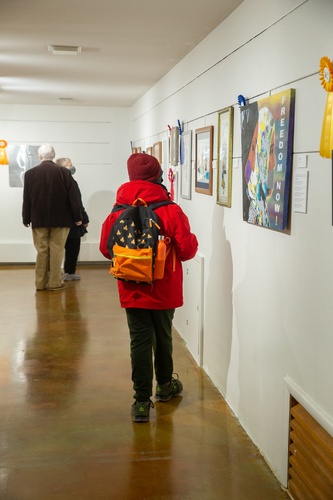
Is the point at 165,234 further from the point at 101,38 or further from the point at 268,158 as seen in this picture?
the point at 101,38

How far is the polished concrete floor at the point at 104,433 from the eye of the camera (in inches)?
102

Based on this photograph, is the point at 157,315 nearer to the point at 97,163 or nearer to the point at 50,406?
the point at 50,406

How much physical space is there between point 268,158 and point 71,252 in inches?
197

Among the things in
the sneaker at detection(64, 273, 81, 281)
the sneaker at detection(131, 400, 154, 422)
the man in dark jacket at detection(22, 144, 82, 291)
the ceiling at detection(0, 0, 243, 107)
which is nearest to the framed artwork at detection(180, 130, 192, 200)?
the ceiling at detection(0, 0, 243, 107)

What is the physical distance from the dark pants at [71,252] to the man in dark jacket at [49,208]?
0.61 metres

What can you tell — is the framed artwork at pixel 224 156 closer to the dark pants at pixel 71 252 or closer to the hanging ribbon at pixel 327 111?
the hanging ribbon at pixel 327 111

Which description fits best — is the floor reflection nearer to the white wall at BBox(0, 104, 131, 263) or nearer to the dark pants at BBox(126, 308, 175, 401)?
the dark pants at BBox(126, 308, 175, 401)

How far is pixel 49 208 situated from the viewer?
642 cm

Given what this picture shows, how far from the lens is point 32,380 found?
12.7 ft

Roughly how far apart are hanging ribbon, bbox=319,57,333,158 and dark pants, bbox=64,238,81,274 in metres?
5.59

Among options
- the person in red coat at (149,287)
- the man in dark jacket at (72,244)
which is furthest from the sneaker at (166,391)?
the man in dark jacket at (72,244)

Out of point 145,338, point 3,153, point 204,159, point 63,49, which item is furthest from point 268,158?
point 3,153

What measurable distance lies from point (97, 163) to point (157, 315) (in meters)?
5.82

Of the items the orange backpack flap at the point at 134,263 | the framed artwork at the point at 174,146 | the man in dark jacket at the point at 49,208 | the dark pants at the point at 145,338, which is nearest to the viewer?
the orange backpack flap at the point at 134,263
